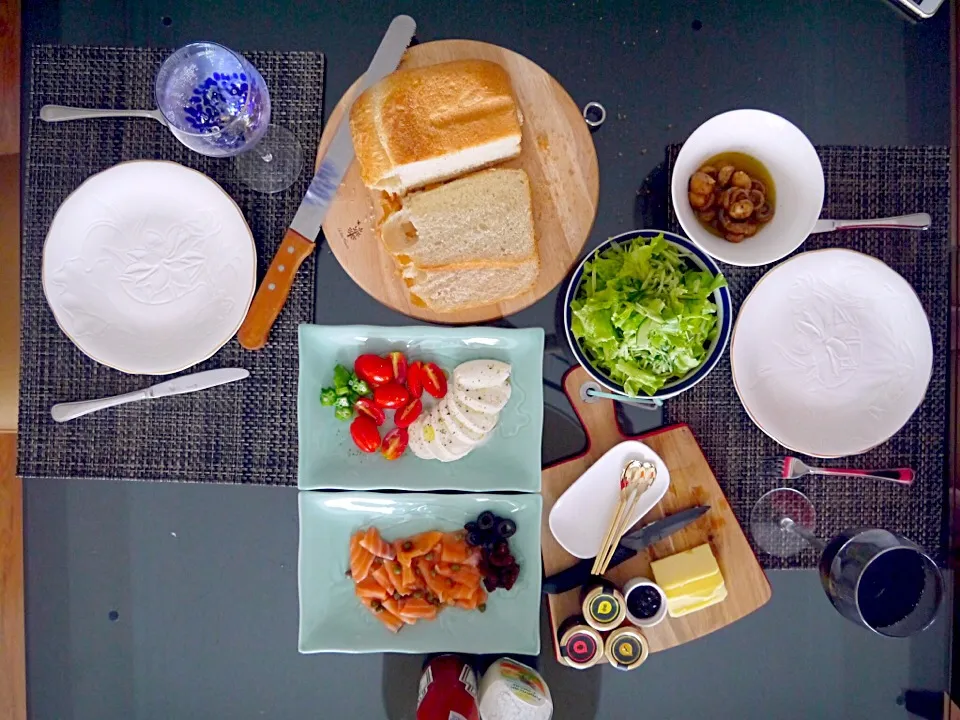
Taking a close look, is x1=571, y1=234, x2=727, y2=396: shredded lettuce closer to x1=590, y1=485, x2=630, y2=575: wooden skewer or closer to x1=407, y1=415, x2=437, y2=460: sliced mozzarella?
x1=590, y1=485, x2=630, y2=575: wooden skewer

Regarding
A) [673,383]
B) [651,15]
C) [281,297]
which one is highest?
[651,15]

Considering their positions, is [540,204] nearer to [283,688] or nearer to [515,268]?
[515,268]

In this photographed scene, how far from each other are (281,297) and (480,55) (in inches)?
22.6

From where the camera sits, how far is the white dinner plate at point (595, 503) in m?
1.18

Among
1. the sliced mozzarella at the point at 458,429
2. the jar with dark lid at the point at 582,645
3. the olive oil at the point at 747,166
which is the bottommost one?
the jar with dark lid at the point at 582,645

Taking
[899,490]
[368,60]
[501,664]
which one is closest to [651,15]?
[368,60]

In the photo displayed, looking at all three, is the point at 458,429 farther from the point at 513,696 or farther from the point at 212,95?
the point at 212,95

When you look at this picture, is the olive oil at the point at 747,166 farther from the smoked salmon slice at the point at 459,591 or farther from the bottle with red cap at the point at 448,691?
the bottle with red cap at the point at 448,691

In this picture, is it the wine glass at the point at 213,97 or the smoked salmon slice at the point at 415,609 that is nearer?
the wine glass at the point at 213,97

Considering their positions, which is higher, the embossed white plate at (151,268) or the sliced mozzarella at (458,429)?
the embossed white plate at (151,268)

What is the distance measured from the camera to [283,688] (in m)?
1.27

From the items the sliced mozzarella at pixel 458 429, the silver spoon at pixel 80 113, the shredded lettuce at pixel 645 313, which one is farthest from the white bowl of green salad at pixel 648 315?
the silver spoon at pixel 80 113

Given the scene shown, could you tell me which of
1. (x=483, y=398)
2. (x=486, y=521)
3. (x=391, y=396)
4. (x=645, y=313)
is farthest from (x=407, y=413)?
(x=645, y=313)

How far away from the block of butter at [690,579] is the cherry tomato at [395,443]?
523 mm
